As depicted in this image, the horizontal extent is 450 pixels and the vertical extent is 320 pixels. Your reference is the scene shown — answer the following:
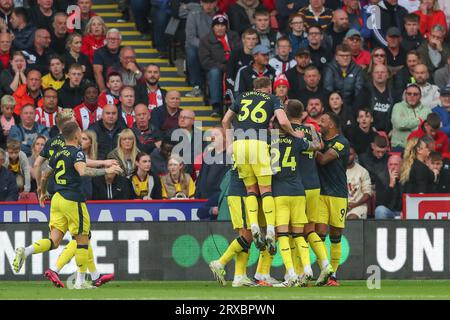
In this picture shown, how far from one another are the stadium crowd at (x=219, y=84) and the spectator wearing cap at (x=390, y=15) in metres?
0.03

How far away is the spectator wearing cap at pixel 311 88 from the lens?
950 inches

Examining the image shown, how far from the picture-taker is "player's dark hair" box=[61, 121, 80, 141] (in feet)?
58.6

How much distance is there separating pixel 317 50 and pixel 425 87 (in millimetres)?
1922

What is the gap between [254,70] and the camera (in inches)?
950

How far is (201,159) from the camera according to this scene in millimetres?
22750

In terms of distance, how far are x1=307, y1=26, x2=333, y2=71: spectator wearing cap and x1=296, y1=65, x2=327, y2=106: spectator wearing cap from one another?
33.1 inches

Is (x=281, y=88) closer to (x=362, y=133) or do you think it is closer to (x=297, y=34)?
(x=362, y=133)

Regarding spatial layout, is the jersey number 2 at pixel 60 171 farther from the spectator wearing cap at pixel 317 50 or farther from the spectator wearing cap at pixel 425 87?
the spectator wearing cap at pixel 425 87

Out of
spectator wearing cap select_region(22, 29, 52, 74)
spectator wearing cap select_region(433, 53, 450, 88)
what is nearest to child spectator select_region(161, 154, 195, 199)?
spectator wearing cap select_region(22, 29, 52, 74)

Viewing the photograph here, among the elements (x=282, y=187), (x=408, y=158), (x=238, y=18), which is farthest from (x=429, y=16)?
(x=282, y=187)

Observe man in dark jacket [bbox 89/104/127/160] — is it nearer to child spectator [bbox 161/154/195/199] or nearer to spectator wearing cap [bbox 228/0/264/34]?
child spectator [bbox 161/154/195/199]

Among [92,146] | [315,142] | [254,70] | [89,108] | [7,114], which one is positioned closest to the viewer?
[315,142]

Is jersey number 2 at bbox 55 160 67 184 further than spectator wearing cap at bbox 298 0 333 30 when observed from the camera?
No

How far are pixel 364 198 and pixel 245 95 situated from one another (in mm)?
4545
